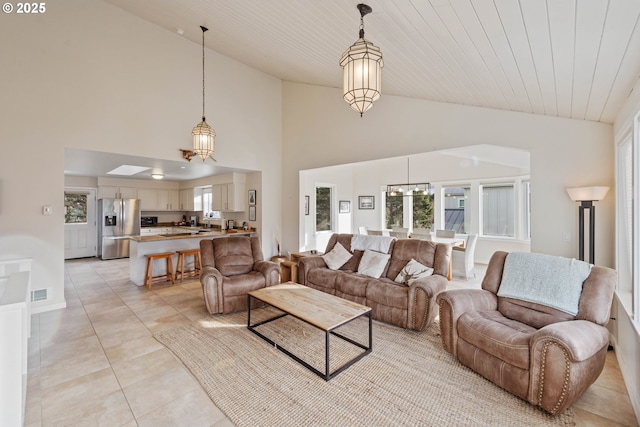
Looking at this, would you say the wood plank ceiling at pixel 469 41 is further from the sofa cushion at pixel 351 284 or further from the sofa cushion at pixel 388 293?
the sofa cushion at pixel 351 284

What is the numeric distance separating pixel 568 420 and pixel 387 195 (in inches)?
270

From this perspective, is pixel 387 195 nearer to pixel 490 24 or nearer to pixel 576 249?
pixel 576 249

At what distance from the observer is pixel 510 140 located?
348cm

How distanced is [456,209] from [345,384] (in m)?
6.33

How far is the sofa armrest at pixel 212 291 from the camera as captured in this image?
3.54 m

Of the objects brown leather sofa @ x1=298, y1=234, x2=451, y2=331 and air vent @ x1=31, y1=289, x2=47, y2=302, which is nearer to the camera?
brown leather sofa @ x1=298, y1=234, x2=451, y2=331

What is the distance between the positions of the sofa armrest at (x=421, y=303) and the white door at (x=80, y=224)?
862cm

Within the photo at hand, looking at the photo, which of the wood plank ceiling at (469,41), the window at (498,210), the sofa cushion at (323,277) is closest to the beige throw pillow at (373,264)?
the sofa cushion at (323,277)

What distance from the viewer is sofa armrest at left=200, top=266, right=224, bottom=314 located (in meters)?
3.54

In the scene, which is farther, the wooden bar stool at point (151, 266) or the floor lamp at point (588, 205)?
the wooden bar stool at point (151, 266)

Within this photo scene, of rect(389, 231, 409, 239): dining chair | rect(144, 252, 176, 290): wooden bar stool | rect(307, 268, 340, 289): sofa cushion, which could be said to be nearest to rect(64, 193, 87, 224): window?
rect(144, 252, 176, 290): wooden bar stool

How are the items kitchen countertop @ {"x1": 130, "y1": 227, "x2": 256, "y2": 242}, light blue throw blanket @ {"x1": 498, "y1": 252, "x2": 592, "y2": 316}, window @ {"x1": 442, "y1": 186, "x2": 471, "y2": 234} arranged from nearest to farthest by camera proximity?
light blue throw blanket @ {"x1": 498, "y1": 252, "x2": 592, "y2": 316} → kitchen countertop @ {"x1": 130, "y1": 227, "x2": 256, "y2": 242} → window @ {"x1": 442, "y1": 186, "x2": 471, "y2": 234}

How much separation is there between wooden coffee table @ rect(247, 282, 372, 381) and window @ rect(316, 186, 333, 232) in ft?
14.5

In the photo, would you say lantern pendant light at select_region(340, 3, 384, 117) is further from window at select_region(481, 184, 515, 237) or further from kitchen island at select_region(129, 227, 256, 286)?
window at select_region(481, 184, 515, 237)
